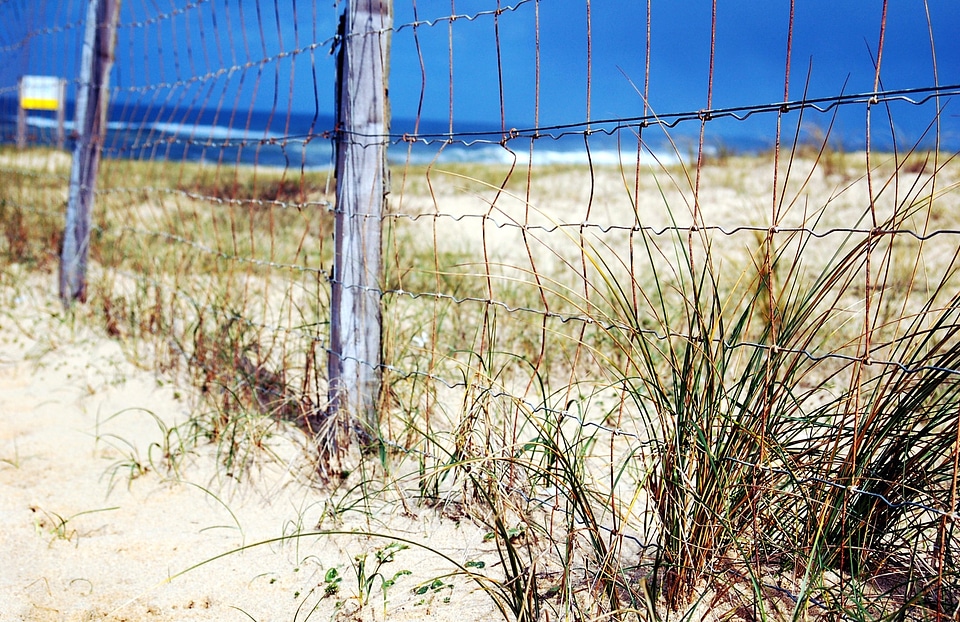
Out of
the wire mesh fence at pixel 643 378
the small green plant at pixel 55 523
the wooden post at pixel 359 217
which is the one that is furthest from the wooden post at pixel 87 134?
the wooden post at pixel 359 217

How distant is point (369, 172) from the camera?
2123 mm

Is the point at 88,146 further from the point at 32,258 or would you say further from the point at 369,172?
the point at 369,172

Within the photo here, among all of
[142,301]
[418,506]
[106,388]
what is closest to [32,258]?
[142,301]

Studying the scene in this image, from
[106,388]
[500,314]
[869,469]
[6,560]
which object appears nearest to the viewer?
[869,469]

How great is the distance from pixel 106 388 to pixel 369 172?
1579 mm

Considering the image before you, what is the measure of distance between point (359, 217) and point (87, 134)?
7.66 feet

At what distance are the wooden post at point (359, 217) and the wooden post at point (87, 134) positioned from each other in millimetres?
2161

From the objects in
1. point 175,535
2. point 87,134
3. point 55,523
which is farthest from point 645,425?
point 87,134

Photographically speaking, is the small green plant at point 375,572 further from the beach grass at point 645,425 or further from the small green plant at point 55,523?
the small green plant at point 55,523

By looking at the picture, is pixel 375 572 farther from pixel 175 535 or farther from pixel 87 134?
pixel 87 134

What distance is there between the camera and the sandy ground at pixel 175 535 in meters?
1.70

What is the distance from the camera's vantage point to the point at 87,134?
374 cm

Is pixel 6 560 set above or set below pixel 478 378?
below

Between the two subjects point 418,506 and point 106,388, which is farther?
point 106,388
